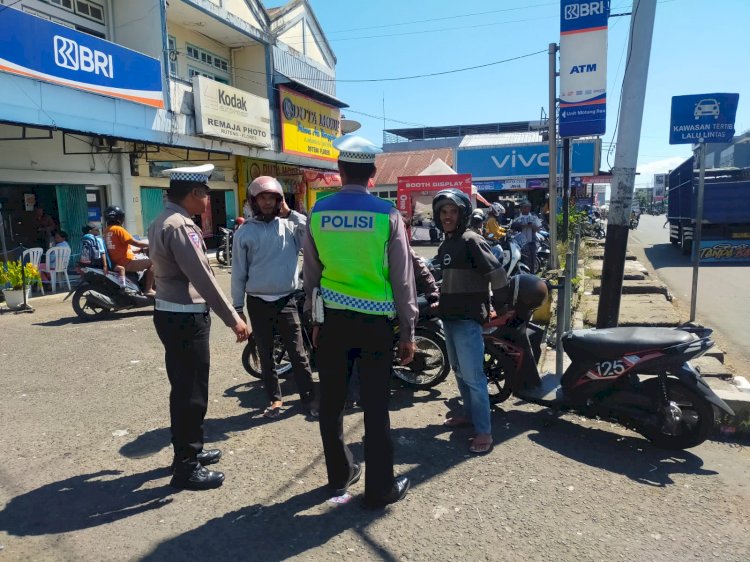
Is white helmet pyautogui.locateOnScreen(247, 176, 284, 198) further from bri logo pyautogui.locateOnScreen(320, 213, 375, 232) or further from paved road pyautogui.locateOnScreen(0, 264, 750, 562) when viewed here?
paved road pyautogui.locateOnScreen(0, 264, 750, 562)

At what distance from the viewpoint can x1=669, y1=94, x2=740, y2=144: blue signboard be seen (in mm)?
6457

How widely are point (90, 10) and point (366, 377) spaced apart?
46.4ft

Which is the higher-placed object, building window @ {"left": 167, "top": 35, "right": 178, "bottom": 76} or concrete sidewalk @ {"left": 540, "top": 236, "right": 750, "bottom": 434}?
building window @ {"left": 167, "top": 35, "right": 178, "bottom": 76}

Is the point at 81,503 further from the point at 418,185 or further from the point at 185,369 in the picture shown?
the point at 418,185

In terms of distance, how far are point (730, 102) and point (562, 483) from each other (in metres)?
5.54

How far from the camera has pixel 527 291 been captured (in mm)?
4254

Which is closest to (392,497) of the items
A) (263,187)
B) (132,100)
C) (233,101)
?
(263,187)

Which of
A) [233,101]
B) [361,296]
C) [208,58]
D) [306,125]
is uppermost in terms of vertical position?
[208,58]

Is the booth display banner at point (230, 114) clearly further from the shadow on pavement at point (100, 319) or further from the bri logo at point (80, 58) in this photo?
the shadow on pavement at point (100, 319)

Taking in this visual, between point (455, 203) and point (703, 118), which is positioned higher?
point (703, 118)

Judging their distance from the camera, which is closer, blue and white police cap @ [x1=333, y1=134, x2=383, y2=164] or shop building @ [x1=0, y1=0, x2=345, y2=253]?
blue and white police cap @ [x1=333, y1=134, x2=383, y2=164]

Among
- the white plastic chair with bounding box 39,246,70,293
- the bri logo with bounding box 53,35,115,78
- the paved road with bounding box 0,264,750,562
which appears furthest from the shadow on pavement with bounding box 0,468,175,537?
the bri logo with bounding box 53,35,115,78

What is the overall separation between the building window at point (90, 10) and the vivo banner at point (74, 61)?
2.33 m

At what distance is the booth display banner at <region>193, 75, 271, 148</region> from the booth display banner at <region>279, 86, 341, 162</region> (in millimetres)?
1375
